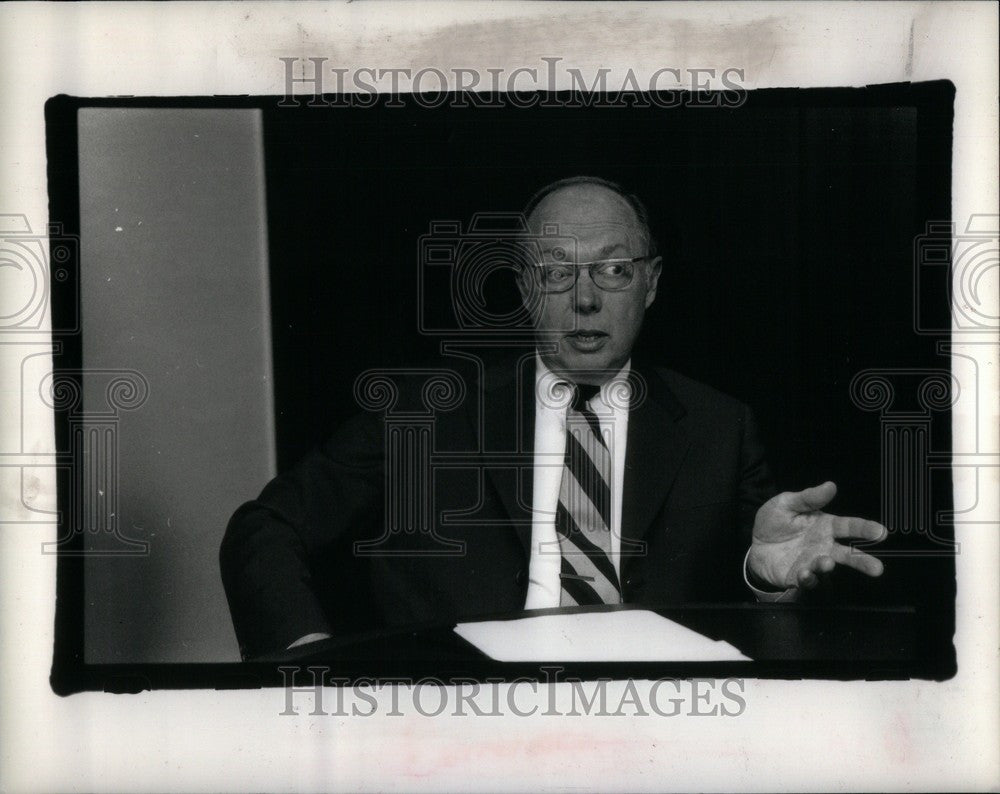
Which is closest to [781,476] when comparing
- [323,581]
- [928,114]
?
[928,114]

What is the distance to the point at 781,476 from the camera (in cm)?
226

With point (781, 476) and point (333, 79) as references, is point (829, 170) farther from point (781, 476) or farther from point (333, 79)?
point (333, 79)

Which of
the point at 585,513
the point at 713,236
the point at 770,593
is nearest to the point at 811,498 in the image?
the point at 770,593

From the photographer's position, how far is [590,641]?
224 centimetres

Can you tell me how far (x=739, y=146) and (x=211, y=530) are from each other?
123cm

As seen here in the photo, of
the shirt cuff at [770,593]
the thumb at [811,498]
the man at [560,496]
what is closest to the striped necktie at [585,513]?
the man at [560,496]

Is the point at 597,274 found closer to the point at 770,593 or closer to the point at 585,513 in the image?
the point at 585,513

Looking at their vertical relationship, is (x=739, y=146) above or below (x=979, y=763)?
above

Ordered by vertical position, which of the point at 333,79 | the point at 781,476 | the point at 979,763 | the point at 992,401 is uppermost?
the point at 333,79

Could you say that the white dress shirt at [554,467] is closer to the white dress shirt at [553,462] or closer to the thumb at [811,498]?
the white dress shirt at [553,462]

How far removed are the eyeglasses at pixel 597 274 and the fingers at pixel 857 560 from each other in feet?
2.07

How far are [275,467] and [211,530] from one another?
0.56ft

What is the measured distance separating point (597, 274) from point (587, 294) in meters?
0.04

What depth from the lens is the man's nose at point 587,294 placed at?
87.7 inches
